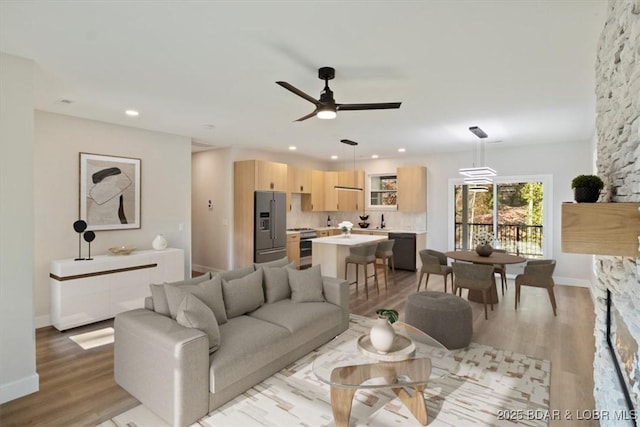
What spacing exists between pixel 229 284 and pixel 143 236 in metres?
2.85

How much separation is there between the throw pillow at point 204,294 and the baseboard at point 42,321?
2.56m

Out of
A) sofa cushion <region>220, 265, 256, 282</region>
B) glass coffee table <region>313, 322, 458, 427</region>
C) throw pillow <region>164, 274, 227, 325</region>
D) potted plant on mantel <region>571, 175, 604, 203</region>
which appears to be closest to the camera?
potted plant on mantel <region>571, 175, 604, 203</region>


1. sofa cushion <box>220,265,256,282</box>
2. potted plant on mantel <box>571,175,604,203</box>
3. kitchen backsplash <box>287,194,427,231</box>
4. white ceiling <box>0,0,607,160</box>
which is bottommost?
sofa cushion <box>220,265,256,282</box>

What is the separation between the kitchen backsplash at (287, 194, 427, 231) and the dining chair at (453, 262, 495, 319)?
354 cm

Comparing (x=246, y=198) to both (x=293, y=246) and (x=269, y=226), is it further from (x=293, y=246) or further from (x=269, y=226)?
(x=293, y=246)

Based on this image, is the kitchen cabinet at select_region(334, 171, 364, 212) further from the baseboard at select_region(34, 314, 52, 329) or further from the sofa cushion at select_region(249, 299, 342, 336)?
the baseboard at select_region(34, 314, 52, 329)

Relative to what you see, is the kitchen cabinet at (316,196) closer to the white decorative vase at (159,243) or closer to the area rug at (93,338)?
the white decorative vase at (159,243)

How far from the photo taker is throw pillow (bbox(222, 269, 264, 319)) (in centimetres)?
323

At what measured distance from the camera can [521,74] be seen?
10.3 feet

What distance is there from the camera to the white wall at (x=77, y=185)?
4277mm

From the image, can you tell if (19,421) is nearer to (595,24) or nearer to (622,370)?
(622,370)

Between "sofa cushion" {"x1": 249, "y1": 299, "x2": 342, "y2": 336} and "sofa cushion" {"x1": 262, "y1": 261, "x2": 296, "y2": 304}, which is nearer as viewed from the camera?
"sofa cushion" {"x1": 249, "y1": 299, "x2": 342, "y2": 336}

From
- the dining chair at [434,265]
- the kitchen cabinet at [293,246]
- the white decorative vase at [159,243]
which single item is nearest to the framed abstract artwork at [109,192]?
the white decorative vase at [159,243]

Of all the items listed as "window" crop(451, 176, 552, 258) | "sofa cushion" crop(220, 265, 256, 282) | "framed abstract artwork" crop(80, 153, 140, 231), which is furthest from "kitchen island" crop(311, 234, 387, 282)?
→ "framed abstract artwork" crop(80, 153, 140, 231)
